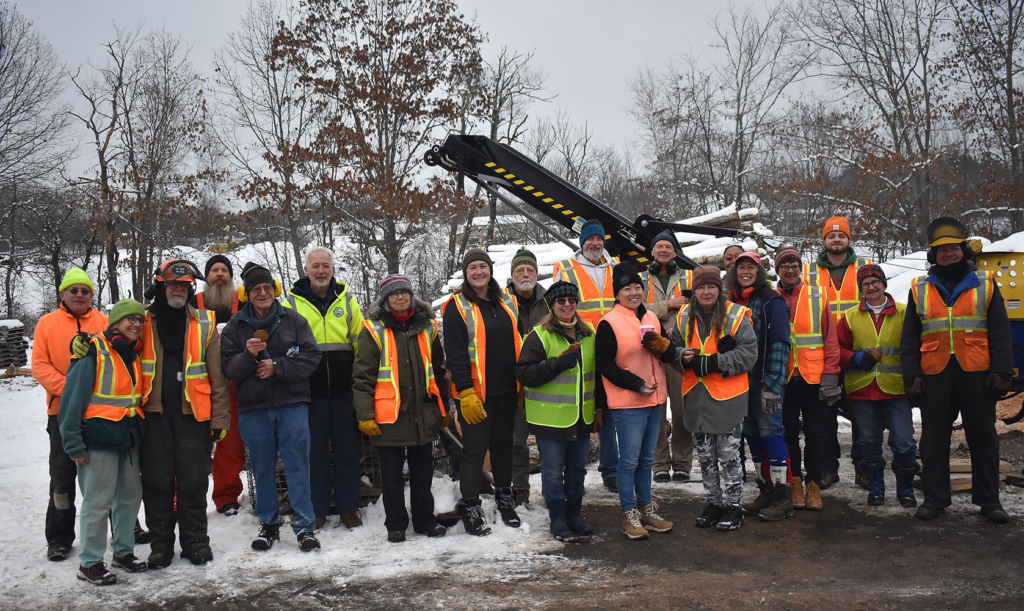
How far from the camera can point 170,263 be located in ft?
15.1

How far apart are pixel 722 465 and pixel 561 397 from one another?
4.43 ft

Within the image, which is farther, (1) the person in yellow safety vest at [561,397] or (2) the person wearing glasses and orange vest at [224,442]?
(2) the person wearing glasses and orange vest at [224,442]

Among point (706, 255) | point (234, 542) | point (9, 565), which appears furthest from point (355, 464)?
point (706, 255)

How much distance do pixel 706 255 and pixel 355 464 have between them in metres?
7.55

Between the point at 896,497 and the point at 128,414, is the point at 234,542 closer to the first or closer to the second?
the point at 128,414

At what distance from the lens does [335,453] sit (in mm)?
5211

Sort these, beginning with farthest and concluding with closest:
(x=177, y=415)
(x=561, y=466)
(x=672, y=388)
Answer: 1. (x=672, y=388)
2. (x=561, y=466)
3. (x=177, y=415)

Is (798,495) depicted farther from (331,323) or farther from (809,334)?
(331,323)

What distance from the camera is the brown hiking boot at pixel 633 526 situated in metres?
4.85

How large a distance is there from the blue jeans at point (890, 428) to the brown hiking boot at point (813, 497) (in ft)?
1.82

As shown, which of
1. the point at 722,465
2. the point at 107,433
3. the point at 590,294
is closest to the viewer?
the point at 107,433

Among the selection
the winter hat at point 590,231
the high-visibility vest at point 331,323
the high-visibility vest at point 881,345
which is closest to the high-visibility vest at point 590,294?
the winter hat at point 590,231

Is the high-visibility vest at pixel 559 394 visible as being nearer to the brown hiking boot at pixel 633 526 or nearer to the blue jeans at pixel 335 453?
the brown hiking boot at pixel 633 526

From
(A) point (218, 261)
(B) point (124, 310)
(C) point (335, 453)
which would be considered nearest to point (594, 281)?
(C) point (335, 453)
